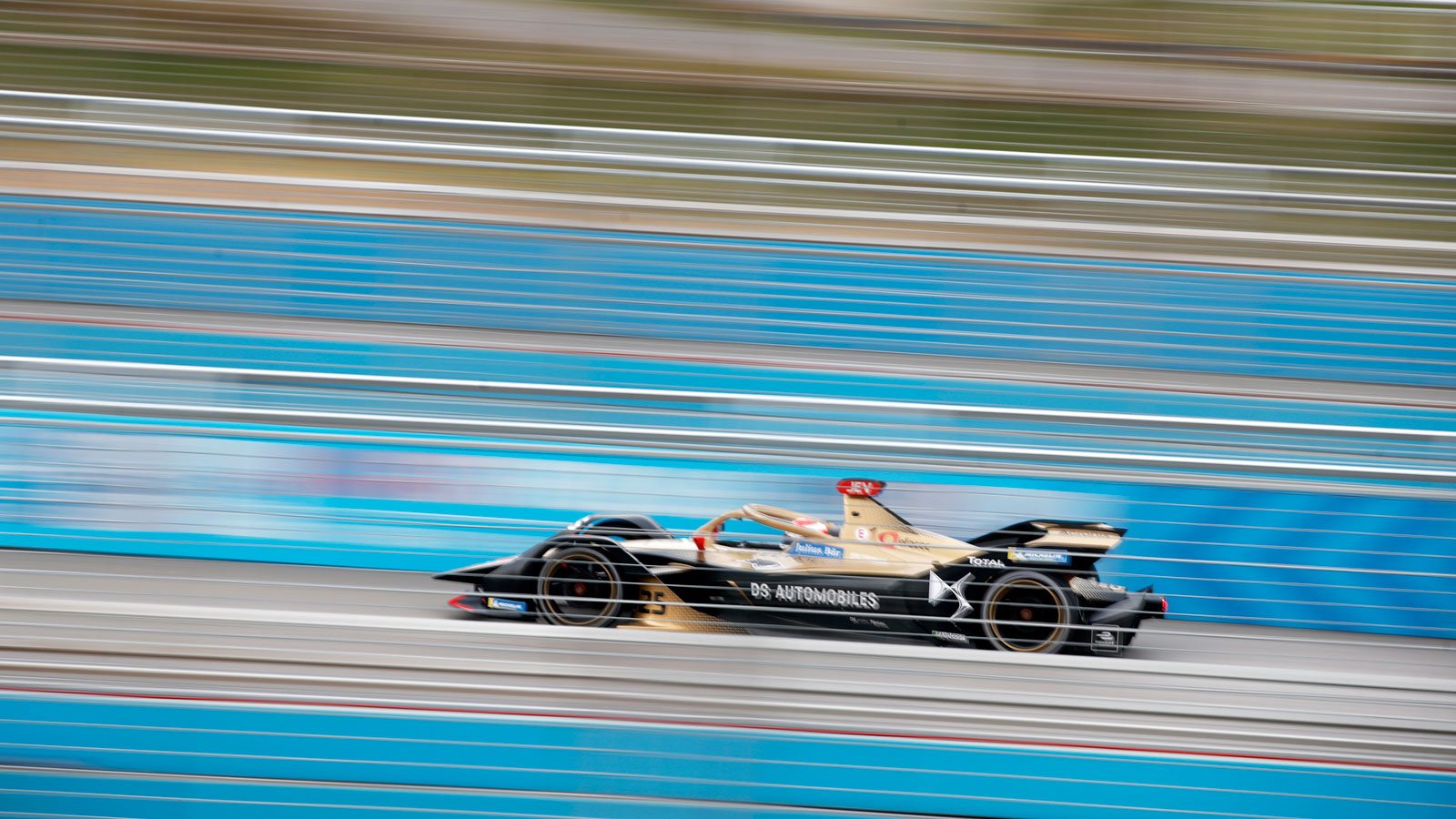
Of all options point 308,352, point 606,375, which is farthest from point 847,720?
point 308,352

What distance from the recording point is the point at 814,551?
1.47m

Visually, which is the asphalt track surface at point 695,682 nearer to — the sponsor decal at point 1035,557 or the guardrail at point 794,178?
the guardrail at point 794,178

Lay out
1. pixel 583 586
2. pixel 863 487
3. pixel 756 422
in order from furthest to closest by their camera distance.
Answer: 1. pixel 583 586
2. pixel 863 487
3. pixel 756 422

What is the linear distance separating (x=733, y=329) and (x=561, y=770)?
0.41m

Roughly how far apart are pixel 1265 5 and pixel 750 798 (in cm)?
79

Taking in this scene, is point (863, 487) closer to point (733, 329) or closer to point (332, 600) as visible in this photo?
point (733, 329)

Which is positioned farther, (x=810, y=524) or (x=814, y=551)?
(x=814, y=551)

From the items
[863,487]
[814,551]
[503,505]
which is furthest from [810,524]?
[503,505]

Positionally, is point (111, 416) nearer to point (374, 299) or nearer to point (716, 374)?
point (374, 299)

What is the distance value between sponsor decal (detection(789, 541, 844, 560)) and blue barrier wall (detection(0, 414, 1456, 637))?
0.85 feet

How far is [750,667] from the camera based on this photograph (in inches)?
26.5

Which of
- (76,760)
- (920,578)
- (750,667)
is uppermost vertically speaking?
(920,578)

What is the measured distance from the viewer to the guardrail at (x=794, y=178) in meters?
0.67

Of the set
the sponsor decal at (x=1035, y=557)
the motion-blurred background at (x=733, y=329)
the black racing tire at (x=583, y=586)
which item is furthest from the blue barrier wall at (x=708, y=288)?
the black racing tire at (x=583, y=586)
